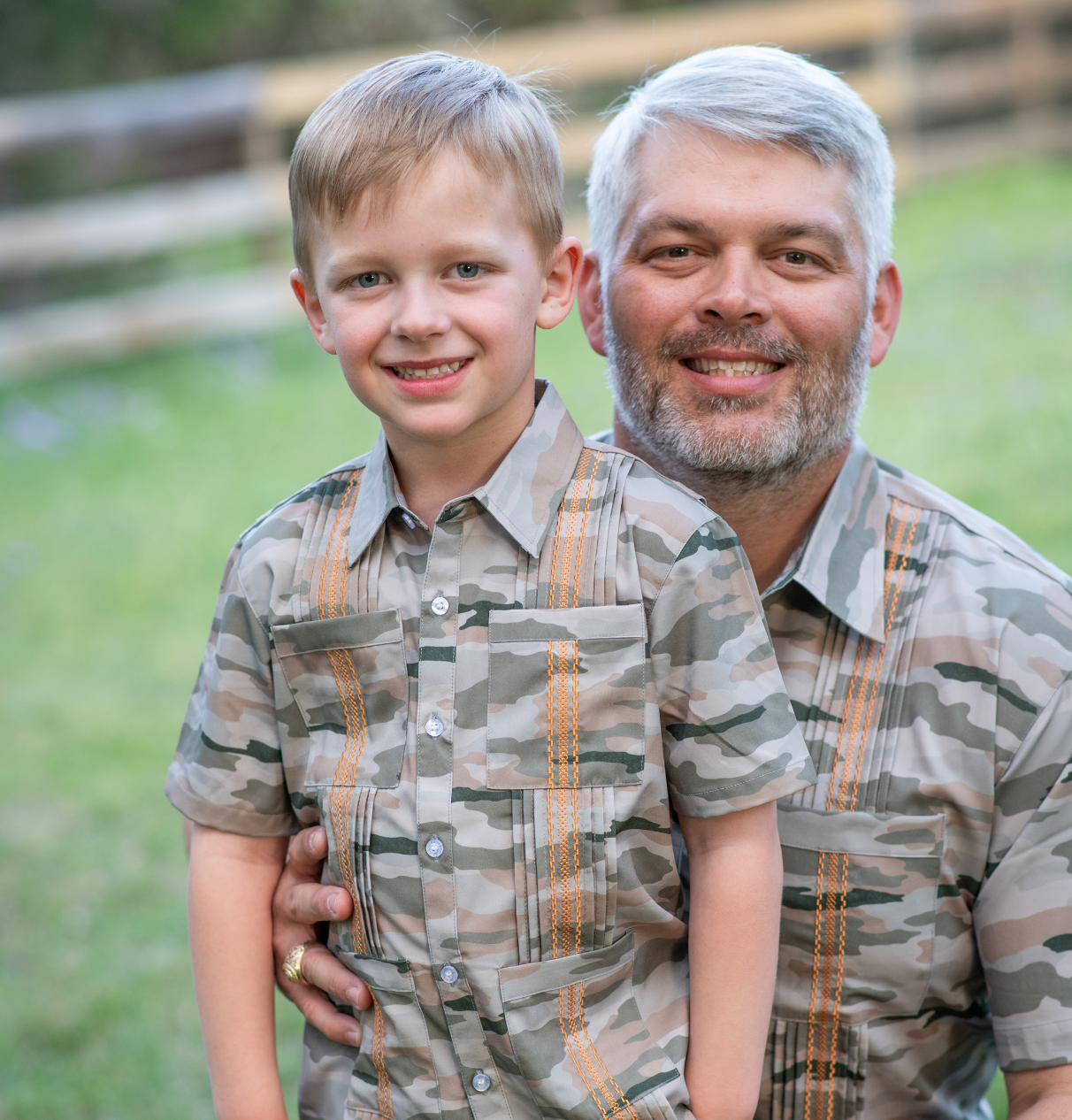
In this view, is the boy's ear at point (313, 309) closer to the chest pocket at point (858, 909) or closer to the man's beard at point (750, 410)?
the man's beard at point (750, 410)

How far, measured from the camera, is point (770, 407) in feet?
7.18

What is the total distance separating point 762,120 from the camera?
2.15 meters

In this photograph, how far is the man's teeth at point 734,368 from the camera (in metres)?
2.20

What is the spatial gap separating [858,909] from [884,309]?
1.05 metres

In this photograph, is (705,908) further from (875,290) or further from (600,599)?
(875,290)

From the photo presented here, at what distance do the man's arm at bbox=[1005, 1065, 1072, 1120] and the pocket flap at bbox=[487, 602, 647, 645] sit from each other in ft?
3.00

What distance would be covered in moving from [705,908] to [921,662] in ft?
1.78

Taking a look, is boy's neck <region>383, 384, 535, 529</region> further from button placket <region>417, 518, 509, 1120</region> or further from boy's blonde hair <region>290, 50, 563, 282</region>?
boy's blonde hair <region>290, 50, 563, 282</region>

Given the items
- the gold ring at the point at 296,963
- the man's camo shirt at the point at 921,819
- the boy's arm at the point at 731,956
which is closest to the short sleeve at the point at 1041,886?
the man's camo shirt at the point at 921,819

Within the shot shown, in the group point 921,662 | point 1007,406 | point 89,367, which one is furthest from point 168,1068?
point 89,367

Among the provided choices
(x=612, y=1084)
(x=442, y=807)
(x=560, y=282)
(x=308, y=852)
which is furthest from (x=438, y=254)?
(x=612, y=1084)

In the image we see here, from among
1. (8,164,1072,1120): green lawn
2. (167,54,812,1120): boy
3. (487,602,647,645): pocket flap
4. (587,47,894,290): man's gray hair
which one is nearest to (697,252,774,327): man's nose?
(587,47,894,290): man's gray hair

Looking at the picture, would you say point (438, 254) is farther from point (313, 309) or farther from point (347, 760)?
point (347, 760)

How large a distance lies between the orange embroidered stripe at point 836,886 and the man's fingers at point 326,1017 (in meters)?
0.69
